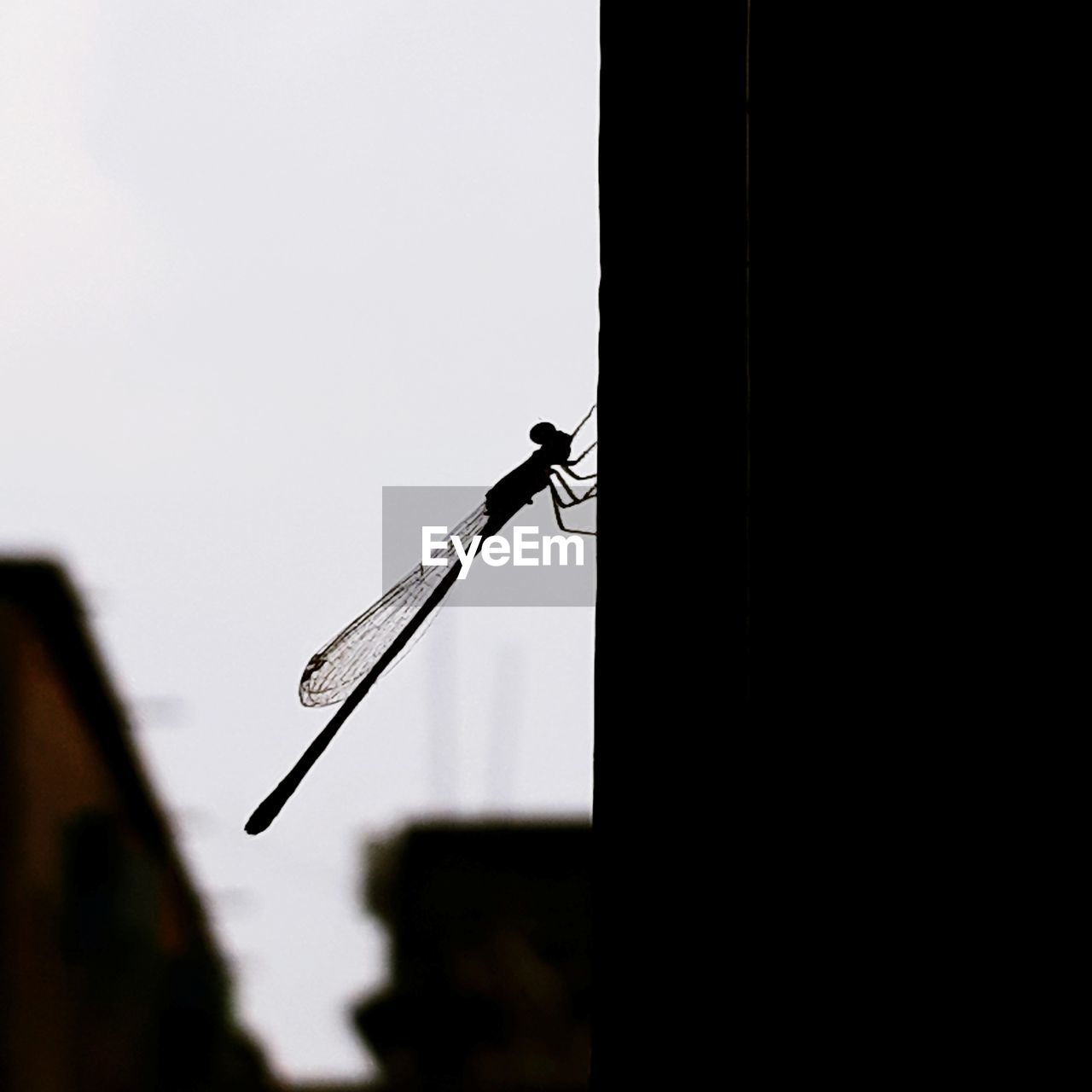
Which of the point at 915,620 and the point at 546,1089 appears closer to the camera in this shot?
the point at 915,620

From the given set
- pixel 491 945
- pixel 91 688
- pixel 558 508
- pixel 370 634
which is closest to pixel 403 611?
pixel 370 634

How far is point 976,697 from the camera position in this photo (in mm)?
704

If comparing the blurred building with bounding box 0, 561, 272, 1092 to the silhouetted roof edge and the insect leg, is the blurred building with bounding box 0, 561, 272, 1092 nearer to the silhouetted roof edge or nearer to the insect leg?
the silhouetted roof edge

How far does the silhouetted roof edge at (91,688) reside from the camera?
364cm

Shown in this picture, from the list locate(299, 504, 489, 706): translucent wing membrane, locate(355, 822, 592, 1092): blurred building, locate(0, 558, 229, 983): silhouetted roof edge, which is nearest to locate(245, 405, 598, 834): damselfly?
locate(299, 504, 489, 706): translucent wing membrane

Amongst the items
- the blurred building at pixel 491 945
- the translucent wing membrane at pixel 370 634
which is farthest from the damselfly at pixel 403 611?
the blurred building at pixel 491 945

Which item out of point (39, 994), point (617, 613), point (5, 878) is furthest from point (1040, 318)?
point (39, 994)

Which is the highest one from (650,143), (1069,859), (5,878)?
(650,143)

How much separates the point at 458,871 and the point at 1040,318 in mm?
4891

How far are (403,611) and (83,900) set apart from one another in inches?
120

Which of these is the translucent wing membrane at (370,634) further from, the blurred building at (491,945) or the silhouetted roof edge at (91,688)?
the blurred building at (491,945)

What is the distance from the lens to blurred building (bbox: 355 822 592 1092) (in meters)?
4.84

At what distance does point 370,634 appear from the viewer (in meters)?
1.85

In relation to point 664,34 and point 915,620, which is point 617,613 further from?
point 664,34
